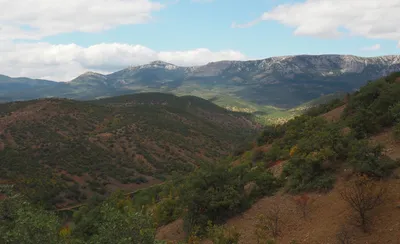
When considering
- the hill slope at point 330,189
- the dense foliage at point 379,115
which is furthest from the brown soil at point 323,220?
the dense foliage at point 379,115

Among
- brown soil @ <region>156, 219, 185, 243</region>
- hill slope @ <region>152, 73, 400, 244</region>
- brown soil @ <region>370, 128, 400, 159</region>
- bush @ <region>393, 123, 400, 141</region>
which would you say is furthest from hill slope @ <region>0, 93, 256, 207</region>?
bush @ <region>393, 123, 400, 141</region>

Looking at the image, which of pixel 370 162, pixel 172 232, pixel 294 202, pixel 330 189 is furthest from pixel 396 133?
pixel 172 232

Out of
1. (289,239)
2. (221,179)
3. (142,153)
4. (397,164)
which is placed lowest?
(142,153)

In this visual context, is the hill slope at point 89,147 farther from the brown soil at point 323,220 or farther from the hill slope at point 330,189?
the brown soil at point 323,220

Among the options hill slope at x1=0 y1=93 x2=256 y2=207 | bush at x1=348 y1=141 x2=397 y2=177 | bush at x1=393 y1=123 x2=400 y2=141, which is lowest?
hill slope at x1=0 y1=93 x2=256 y2=207

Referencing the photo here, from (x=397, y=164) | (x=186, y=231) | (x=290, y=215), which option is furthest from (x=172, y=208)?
(x=397, y=164)

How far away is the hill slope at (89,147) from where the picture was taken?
5497 cm

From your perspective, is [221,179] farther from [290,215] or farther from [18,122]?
[18,122]

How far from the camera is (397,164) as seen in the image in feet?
53.6

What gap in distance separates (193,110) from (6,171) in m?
131

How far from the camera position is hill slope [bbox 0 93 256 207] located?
55.0 m

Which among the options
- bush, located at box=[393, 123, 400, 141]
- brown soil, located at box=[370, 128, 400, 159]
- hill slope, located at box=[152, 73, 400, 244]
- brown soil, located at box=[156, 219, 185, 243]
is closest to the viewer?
hill slope, located at box=[152, 73, 400, 244]

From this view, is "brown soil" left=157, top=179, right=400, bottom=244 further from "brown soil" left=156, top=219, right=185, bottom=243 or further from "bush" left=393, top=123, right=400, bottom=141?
"bush" left=393, top=123, right=400, bottom=141

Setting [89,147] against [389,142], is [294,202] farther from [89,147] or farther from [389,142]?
[89,147]
